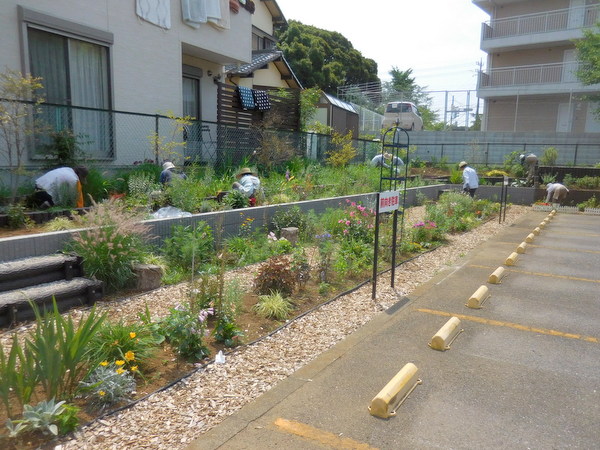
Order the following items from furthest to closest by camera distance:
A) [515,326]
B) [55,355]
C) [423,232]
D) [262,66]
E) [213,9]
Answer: [262,66]
[213,9]
[423,232]
[515,326]
[55,355]

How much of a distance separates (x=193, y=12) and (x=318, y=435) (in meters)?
A: 11.5

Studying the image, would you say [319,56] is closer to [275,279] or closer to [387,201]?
[387,201]

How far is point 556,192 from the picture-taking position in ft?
53.1

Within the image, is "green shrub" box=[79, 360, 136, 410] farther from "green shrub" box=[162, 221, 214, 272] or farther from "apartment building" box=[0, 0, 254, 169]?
"apartment building" box=[0, 0, 254, 169]

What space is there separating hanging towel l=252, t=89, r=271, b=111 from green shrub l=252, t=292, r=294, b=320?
1085cm

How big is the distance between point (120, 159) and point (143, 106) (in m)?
1.70

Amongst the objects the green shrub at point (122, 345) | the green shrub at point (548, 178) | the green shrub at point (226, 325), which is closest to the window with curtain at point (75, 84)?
the green shrub at point (226, 325)

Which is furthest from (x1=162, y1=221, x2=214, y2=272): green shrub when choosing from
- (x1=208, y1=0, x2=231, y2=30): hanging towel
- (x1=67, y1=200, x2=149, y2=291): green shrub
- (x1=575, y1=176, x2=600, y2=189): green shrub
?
(x1=575, y1=176, x2=600, y2=189): green shrub

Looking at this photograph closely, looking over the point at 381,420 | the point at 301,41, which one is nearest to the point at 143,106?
the point at 381,420

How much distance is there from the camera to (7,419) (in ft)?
9.21

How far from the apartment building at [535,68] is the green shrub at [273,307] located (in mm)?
24104

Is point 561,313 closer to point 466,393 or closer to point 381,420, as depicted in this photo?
point 466,393

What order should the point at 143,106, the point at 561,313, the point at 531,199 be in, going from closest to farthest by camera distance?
the point at 561,313, the point at 143,106, the point at 531,199

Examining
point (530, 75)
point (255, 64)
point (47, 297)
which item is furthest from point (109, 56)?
point (530, 75)
